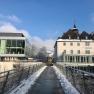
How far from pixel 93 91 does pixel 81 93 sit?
3.14 meters

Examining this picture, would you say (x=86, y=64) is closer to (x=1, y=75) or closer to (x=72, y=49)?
(x=72, y=49)

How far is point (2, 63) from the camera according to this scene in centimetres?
10262

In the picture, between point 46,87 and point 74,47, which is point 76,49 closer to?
point 74,47

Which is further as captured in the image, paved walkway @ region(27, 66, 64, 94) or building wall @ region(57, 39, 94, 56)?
building wall @ region(57, 39, 94, 56)

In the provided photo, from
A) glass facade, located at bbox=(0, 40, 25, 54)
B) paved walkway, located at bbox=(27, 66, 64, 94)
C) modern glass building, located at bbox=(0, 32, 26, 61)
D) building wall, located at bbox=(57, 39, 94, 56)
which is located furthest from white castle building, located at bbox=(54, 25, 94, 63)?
paved walkway, located at bbox=(27, 66, 64, 94)

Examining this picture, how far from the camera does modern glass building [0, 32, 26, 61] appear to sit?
11462 cm

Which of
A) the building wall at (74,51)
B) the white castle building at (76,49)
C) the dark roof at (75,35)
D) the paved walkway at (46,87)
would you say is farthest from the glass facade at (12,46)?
the paved walkway at (46,87)

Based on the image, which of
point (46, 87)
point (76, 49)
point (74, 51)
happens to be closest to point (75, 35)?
point (76, 49)

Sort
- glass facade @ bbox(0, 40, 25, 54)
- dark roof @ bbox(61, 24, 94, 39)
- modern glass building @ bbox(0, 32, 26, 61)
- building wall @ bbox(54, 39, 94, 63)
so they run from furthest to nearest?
1. dark roof @ bbox(61, 24, 94, 39)
2. building wall @ bbox(54, 39, 94, 63)
3. glass facade @ bbox(0, 40, 25, 54)
4. modern glass building @ bbox(0, 32, 26, 61)

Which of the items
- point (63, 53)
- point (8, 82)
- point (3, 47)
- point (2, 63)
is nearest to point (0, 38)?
point (3, 47)

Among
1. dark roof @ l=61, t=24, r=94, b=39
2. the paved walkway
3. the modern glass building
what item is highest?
dark roof @ l=61, t=24, r=94, b=39

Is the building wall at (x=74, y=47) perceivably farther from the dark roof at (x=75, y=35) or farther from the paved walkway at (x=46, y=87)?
the paved walkway at (x=46, y=87)

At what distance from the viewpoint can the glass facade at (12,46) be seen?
11488 centimetres

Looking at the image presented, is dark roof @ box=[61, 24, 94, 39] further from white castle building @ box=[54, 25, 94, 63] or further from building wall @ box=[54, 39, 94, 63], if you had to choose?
building wall @ box=[54, 39, 94, 63]
